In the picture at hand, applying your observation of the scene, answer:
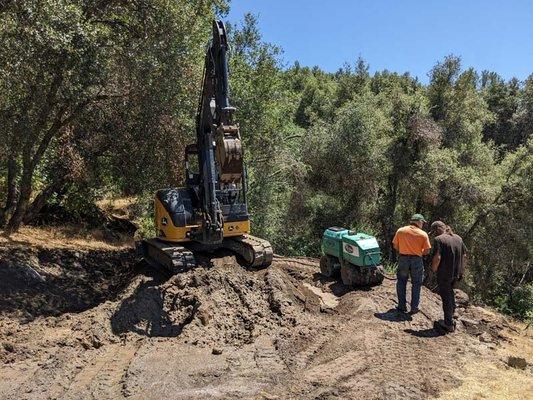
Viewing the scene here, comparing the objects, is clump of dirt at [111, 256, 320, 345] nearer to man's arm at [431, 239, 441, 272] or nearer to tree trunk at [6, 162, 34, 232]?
man's arm at [431, 239, 441, 272]

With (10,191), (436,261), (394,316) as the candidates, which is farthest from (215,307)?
(10,191)

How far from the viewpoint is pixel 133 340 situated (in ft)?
25.5

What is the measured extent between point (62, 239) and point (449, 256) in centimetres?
1113

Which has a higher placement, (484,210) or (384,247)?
(484,210)

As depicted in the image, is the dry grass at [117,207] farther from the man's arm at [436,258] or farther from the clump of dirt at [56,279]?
the man's arm at [436,258]

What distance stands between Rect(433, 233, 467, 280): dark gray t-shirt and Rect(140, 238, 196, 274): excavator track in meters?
4.25

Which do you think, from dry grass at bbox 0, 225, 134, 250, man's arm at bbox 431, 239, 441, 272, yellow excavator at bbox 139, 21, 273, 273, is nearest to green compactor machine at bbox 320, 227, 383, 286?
yellow excavator at bbox 139, 21, 273, 273

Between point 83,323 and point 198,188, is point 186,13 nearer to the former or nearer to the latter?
point 198,188

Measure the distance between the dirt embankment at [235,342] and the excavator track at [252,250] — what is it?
0.32 m

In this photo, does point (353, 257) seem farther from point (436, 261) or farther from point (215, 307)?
point (215, 307)

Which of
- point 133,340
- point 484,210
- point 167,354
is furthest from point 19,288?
point 484,210

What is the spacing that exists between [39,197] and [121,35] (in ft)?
17.6

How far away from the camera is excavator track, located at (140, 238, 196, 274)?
31.0 ft

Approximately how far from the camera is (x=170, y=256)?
31.3 ft
